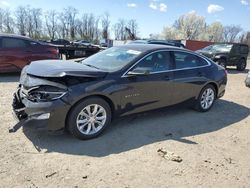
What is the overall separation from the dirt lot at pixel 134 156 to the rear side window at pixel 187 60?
120 cm

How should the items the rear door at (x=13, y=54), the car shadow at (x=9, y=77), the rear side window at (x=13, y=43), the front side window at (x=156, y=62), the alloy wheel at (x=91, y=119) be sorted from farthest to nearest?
the rear side window at (x=13, y=43)
the rear door at (x=13, y=54)
the car shadow at (x=9, y=77)
the front side window at (x=156, y=62)
the alloy wheel at (x=91, y=119)

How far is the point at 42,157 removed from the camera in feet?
12.7

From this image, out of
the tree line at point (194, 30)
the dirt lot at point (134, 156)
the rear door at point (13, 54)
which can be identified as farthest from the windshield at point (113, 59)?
the tree line at point (194, 30)

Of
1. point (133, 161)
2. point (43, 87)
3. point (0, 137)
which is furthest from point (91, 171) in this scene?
point (0, 137)

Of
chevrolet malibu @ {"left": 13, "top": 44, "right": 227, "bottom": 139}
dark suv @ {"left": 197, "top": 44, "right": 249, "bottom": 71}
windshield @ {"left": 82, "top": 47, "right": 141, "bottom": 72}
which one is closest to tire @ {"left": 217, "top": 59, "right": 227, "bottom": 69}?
dark suv @ {"left": 197, "top": 44, "right": 249, "bottom": 71}

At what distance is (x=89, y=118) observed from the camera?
4.48 metres

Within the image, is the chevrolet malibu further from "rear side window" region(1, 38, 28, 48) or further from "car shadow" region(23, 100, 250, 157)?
"rear side window" region(1, 38, 28, 48)

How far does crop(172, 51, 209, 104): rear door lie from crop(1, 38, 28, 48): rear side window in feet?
21.6

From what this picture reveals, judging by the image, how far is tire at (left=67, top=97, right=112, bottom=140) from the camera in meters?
4.31

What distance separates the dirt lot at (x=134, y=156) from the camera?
137 inches

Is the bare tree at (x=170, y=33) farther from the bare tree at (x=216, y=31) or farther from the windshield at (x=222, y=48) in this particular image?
the windshield at (x=222, y=48)

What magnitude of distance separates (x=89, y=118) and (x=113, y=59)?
1.41 m

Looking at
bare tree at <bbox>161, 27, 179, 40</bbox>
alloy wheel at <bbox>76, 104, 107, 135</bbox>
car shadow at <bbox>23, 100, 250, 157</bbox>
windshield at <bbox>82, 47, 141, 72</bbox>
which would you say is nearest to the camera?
car shadow at <bbox>23, 100, 250, 157</bbox>

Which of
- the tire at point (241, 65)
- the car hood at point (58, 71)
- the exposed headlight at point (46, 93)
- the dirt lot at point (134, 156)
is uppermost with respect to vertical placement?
the car hood at point (58, 71)
